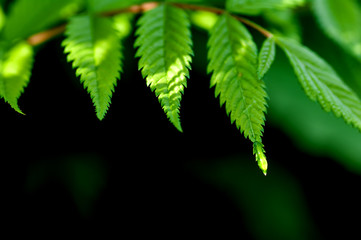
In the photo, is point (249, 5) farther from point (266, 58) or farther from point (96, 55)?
point (96, 55)

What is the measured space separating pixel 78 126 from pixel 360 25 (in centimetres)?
169

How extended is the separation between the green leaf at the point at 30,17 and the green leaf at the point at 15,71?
10cm

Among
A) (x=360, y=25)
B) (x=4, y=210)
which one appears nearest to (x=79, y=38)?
(x=4, y=210)

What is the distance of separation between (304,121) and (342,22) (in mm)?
717

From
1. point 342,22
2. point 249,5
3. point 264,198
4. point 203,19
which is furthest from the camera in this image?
point 264,198

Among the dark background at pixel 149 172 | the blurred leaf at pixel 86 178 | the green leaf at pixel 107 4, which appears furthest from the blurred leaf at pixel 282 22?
the blurred leaf at pixel 86 178

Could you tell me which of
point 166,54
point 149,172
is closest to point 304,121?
point 149,172

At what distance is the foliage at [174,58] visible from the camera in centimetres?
98

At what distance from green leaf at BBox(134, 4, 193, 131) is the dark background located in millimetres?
788

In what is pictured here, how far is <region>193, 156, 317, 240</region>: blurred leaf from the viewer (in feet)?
8.33

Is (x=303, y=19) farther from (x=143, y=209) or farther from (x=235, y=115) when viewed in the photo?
(x=143, y=209)

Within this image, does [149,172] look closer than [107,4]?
No

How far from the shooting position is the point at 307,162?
8.11ft

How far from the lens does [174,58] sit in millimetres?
1050
